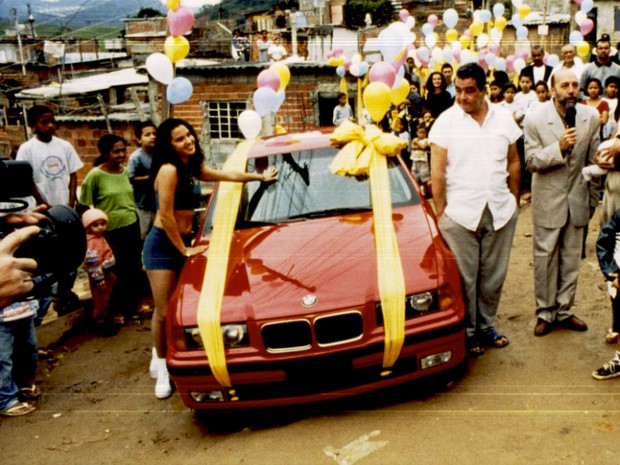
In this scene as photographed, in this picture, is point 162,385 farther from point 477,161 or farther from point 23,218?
point 477,161

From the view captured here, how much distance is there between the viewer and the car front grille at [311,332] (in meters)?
3.26

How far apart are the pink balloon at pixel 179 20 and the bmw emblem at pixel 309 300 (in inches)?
156

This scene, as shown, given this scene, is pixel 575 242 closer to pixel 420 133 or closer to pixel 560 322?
pixel 560 322

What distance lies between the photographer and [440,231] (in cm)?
402

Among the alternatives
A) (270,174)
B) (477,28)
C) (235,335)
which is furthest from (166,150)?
(477,28)

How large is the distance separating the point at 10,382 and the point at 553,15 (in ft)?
62.2

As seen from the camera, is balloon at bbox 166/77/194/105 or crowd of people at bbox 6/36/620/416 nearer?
crowd of people at bbox 6/36/620/416

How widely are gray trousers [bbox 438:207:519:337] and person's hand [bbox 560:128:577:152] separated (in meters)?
0.52

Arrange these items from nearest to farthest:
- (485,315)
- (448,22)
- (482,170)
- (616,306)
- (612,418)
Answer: (612,418)
(616,306)
(482,170)
(485,315)
(448,22)

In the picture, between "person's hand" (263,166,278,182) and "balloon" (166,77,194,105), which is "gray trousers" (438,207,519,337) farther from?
"balloon" (166,77,194,105)

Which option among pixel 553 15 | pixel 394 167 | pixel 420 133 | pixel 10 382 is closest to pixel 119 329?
pixel 10 382

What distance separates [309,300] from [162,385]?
147 cm

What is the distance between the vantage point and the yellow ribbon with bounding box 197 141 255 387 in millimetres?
3314

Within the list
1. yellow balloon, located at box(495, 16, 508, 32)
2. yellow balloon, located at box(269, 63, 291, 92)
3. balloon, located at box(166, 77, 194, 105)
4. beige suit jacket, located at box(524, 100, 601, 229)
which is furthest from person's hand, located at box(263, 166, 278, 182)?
yellow balloon, located at box(495, 16, 508, 32)
